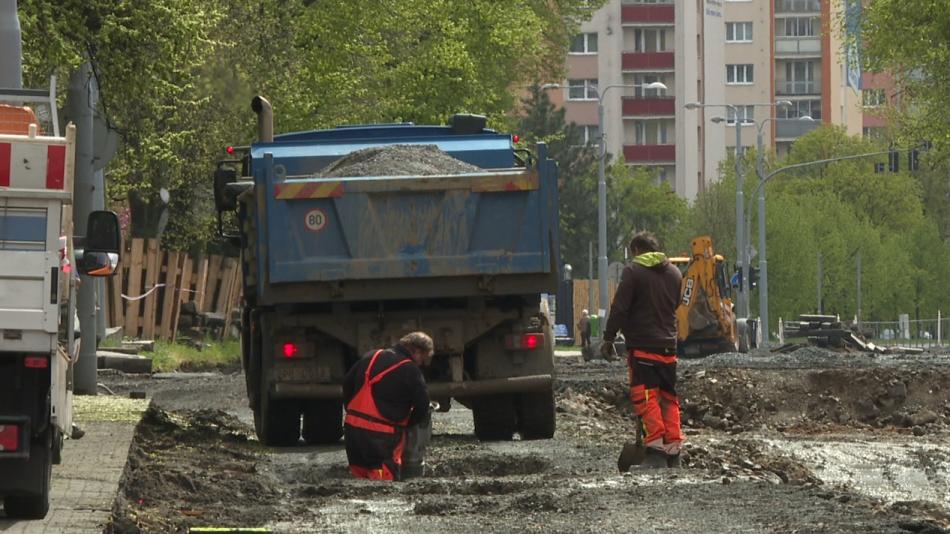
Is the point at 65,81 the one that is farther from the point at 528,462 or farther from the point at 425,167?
the point at 528,462

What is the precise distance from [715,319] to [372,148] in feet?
99.6

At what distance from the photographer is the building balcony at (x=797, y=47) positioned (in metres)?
140

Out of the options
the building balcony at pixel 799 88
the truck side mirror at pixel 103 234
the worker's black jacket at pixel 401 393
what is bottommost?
the worker's black jacket at pixel 401 393

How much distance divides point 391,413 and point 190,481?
64.1 inches

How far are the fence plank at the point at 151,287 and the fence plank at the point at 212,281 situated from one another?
2.72m

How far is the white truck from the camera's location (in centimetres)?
1108

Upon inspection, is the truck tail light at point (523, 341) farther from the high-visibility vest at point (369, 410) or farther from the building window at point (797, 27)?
the building window at point (797, 27)

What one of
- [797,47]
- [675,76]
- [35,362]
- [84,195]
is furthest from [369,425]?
[797,47]

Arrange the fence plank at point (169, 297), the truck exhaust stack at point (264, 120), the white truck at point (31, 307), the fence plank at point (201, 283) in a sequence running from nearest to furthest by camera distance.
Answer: the white truck at point (31, 307), the truck exhaust stack at point (264, 120), the fence plank at point (169, 297), the fence plank at point (201, 283)

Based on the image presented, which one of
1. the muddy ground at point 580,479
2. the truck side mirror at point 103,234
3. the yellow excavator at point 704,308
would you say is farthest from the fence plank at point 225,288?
the truck side mirror at point 103,234

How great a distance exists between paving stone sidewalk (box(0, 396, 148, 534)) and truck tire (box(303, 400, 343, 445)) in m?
1.47

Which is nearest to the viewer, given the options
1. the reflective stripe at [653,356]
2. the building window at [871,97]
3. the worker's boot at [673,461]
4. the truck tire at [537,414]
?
the worker's boot at [673,461]

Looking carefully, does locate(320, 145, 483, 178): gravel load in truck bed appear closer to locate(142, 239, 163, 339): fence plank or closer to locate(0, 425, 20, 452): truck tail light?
locate(0, 425, 20, 452): truck tail light

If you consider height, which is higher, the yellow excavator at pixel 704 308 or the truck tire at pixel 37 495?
the yellow excavator at pixel 704 308
